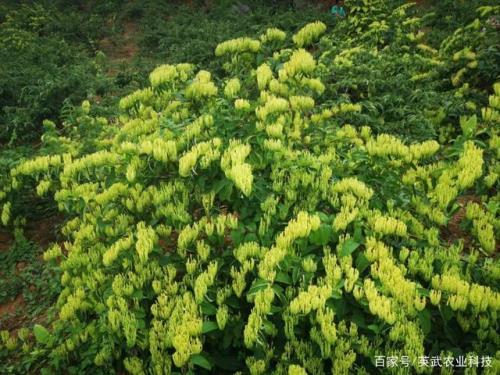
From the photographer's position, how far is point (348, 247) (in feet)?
6.98

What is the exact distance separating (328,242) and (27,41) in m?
10.2

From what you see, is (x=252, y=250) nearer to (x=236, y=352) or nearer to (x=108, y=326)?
(x=236, y=352)

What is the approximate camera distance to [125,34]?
12.3m

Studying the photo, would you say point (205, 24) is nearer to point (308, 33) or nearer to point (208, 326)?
point (308, 33)

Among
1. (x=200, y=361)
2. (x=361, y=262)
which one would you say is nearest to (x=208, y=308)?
(x=200, y=361)

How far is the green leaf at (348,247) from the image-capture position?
211 centimetres

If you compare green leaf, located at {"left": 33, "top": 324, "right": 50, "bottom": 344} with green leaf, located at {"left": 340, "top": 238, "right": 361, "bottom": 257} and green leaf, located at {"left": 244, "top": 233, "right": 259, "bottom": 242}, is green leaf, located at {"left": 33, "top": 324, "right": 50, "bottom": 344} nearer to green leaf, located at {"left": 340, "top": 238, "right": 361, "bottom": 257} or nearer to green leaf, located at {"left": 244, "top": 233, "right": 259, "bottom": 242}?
green leaf, located at {"left": 244, "top": 233, "right": 259, "bottom": 242}

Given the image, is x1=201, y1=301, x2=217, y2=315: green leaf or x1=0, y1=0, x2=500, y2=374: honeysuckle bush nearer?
x1=0, y1=0, x2=500, y2=374: honeysuckle bush

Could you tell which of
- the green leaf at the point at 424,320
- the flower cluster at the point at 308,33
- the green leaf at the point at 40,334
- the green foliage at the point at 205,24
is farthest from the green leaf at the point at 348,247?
the green foliage at the point at 205,24

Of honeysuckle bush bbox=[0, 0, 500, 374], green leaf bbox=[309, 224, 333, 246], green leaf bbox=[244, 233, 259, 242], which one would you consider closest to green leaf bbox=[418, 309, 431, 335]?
honeysuckle bush bbox=[0, 0, 500, 374]

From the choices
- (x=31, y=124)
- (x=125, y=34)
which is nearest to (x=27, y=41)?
(x=125, y=34)

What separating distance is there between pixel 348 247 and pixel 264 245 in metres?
0.45

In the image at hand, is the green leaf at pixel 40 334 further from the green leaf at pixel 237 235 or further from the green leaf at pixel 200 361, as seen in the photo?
the green leaf at pixel 237 235

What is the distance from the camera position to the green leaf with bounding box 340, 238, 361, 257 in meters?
2.11
